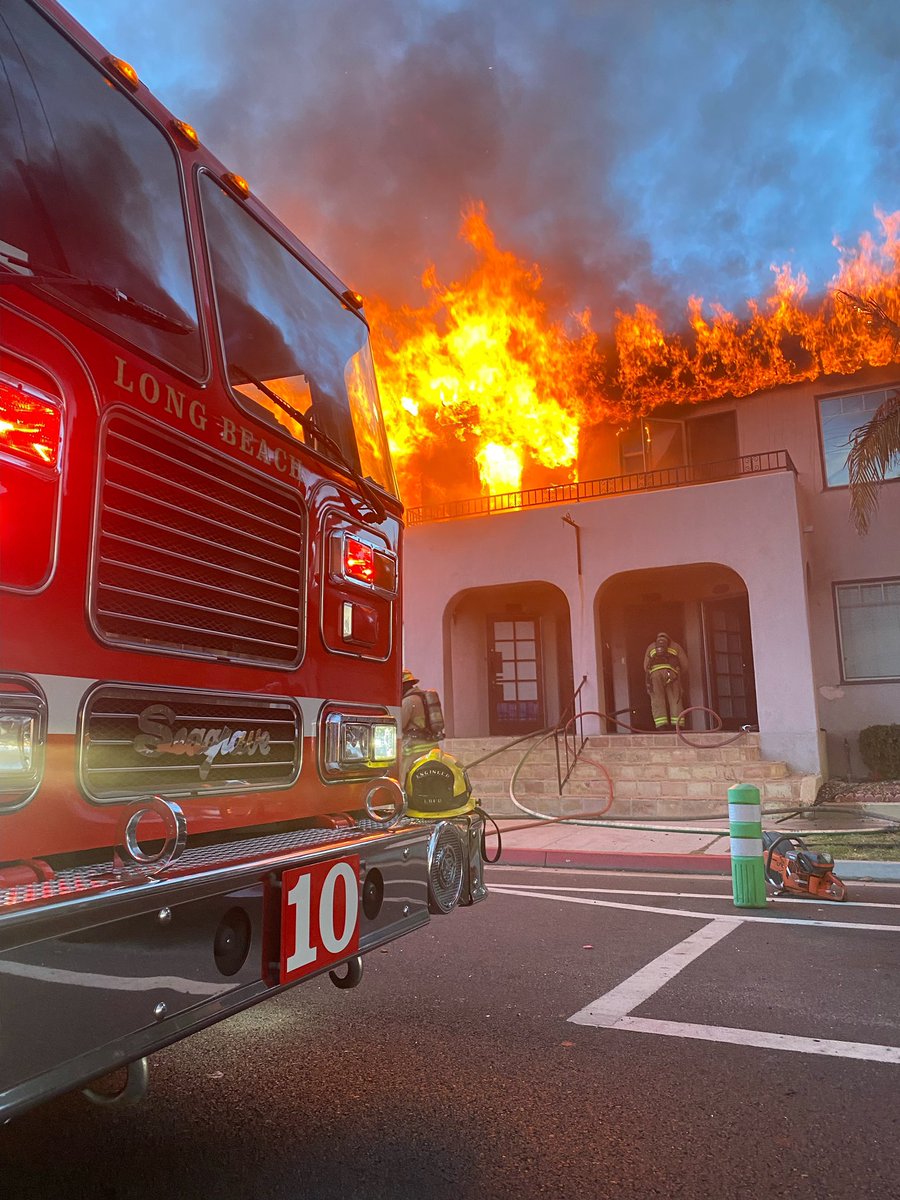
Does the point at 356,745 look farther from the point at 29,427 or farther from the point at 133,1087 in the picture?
the point at 29,427

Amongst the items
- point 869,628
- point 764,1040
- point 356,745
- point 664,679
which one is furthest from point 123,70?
point 869,628

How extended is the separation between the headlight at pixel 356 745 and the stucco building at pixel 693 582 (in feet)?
32.9

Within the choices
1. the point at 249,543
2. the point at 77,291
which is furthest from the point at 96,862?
the point at 77,291

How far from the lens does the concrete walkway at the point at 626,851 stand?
6.92 m

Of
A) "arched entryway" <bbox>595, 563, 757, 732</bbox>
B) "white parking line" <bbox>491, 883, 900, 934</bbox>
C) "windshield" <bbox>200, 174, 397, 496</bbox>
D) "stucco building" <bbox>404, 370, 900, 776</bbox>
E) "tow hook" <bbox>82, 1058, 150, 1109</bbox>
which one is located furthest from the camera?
"arched entryway" <bbox>595, 563, 757, 732</bbox>

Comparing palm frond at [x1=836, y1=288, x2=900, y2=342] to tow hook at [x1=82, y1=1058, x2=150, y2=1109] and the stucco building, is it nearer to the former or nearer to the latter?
the stucco building

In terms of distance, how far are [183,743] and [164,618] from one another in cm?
34

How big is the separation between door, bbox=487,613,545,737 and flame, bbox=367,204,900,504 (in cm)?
267

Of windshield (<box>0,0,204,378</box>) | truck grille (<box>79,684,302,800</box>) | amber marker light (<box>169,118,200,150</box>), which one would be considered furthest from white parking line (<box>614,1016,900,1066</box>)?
amber marker light (<box>169,118,200,150</box>)

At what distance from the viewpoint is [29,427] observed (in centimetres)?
184

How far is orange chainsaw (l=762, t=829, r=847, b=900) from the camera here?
226 inches

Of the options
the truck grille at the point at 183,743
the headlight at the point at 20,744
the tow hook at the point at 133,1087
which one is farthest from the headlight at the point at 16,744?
the tow hook at the point at 133,1087

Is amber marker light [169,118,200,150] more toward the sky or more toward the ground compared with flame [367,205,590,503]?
more toward the ground

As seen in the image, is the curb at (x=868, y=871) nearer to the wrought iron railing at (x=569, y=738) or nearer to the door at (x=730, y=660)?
the wrought iron railing at (x=569, y=738)
